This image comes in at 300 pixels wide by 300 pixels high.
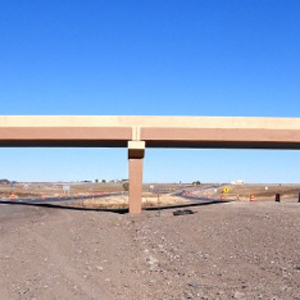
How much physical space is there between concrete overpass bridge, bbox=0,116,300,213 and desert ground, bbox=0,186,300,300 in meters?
12.2

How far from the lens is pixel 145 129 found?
129ft

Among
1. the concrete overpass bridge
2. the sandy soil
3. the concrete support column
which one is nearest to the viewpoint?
the sandy soil

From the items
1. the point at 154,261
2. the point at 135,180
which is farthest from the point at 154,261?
the point at 135,180

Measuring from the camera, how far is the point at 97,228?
27656 mm

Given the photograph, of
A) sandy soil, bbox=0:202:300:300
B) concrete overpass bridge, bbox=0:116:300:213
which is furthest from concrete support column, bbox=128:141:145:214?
sandy soil, bbox=0:202:300:300

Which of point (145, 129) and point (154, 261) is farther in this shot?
point (145, 129)

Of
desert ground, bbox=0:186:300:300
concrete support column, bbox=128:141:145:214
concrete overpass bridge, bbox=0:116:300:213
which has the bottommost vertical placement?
desert ground, bbox=0:186:300:300

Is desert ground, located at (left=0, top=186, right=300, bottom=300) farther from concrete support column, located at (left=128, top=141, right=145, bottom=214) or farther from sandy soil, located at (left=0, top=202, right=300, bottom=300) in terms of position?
concrete support column, located at (left=128, top=141, right=145, bottom=214)

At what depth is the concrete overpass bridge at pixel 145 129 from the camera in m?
39.4

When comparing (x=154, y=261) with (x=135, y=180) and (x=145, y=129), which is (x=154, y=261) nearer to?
(x=145, y=129)

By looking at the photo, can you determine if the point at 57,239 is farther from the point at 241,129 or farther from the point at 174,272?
the point at 241,129

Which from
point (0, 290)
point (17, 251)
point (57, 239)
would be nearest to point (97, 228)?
point (57, 239)

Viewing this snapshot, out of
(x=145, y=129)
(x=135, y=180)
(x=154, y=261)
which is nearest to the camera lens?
(x=154, y=261)

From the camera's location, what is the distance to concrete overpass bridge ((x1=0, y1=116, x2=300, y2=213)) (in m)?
39.4
